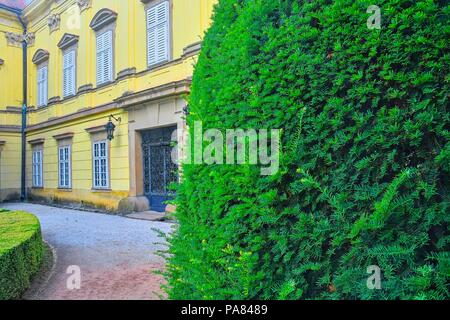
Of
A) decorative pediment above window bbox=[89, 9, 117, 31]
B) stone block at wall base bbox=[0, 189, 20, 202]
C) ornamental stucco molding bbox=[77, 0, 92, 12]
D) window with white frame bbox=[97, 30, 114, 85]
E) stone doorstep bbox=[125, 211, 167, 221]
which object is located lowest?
stone doorstep bbox=[125, 211, 167, 221]

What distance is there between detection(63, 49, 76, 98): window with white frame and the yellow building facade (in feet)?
0.14

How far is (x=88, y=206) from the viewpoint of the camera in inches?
517

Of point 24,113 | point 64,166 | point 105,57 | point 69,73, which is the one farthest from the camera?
point 24,113

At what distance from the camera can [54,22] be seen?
15328 millimetres

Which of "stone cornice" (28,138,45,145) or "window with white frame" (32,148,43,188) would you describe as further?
"window with white frame" (32,148,43,188)

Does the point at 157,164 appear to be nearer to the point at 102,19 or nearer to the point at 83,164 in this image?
the point at 83,164

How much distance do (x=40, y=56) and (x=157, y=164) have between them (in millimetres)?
10129

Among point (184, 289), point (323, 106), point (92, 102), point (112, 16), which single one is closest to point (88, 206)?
point (92, 102)

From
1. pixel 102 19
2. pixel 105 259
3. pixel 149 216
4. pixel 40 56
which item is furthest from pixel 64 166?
pixel 105 259

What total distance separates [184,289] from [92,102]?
1253cm

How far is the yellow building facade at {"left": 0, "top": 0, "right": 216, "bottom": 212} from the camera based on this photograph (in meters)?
10.1

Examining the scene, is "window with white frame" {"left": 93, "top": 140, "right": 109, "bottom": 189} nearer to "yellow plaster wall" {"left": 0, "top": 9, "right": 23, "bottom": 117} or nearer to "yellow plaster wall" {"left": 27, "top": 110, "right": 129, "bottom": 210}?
"yellow plaster wall" {"left": 27, "top": 110, "right": 129, "bottom": 210}

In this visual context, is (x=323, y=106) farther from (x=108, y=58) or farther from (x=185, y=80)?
(x=108, y=58)

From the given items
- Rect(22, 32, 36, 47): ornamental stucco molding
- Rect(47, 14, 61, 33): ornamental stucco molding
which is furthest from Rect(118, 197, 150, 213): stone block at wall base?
Rect(22, 32, 36, 47): ornamental stucco molding
